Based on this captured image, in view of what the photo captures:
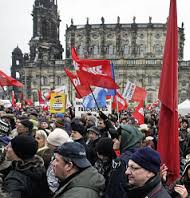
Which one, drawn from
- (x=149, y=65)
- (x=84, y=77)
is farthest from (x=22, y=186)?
(x=149, y=65)

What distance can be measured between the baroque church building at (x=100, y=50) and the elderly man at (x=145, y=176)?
207ft

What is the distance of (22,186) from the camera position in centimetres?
355

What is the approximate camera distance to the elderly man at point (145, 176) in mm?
3148

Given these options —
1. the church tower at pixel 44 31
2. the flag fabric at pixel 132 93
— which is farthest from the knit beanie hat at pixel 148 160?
the church tower at pixel 44 31

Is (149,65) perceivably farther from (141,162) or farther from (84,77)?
(141,162)

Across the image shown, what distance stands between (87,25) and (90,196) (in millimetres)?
71693

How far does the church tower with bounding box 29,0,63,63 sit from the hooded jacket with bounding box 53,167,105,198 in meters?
66.8

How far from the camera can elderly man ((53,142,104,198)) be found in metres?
3.20

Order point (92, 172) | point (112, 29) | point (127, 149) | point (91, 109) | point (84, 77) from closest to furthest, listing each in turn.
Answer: point (92, 172)
point (127, 149)
point (84, 77)
point (91, 109)
point (112, 29)

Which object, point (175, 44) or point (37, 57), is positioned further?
point (37, 57)

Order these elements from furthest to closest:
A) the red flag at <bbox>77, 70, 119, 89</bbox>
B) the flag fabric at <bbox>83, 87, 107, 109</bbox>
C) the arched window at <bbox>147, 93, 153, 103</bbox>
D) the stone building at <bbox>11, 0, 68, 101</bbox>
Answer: the stone building at <bbox>11, 0, 68, 101</bbox>, the arched window at <bbox>147, 93, 153, 103</bbox>, the flag fabric at <bbox>83, 87, 107, 109</bbox>, the red flag at <bbox>77, 70, 119, 89</bbox>

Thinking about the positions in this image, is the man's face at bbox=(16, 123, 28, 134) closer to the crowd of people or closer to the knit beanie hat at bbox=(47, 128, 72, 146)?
the crowd of people

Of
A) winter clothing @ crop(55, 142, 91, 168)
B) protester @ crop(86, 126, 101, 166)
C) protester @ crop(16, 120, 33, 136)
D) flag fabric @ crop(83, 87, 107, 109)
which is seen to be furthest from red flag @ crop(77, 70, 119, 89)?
winter clothing @ crop(55, 142, 91, 168)

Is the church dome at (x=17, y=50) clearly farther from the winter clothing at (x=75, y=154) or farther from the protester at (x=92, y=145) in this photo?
the winter clothing at (x=75, y=154)
